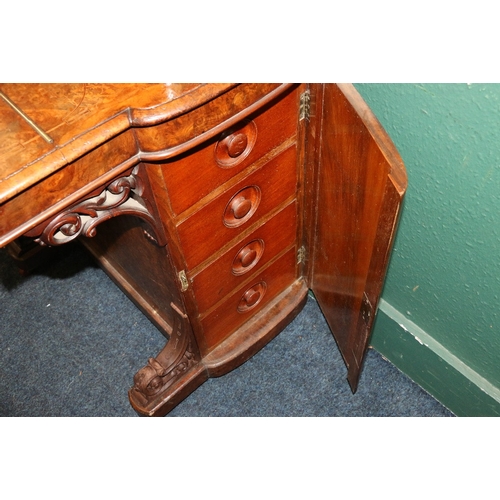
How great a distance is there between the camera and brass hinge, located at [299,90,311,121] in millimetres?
1252

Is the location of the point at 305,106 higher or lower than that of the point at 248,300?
higher

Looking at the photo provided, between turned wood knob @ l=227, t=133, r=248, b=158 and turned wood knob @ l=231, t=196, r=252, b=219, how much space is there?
134mm

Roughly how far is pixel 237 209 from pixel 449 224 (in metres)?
0.48

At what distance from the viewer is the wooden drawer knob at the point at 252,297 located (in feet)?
5.50

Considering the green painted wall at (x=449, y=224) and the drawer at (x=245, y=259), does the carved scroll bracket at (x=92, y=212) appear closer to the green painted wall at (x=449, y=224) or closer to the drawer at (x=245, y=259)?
the drawer at (x=245, y=259)

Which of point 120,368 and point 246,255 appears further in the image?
point 120,368

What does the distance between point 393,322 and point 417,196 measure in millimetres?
510

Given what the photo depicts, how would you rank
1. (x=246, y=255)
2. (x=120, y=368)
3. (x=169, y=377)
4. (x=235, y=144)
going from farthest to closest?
1. (x=120, y=368)
2. (x=169, y=377)
3. (x=246, y=255)
4. (x=235, y=144)

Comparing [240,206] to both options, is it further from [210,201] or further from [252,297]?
[252,297]

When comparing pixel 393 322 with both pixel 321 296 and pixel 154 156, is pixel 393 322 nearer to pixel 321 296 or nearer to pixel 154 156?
pixel 321 296

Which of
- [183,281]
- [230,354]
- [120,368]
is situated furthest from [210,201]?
[120,368]

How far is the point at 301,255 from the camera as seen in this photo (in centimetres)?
173

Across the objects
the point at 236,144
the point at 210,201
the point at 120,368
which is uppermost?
the point at 236,144

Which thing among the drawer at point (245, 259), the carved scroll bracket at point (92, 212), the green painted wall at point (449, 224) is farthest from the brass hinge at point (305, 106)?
the carved scroll bracket at point (92, 212)
